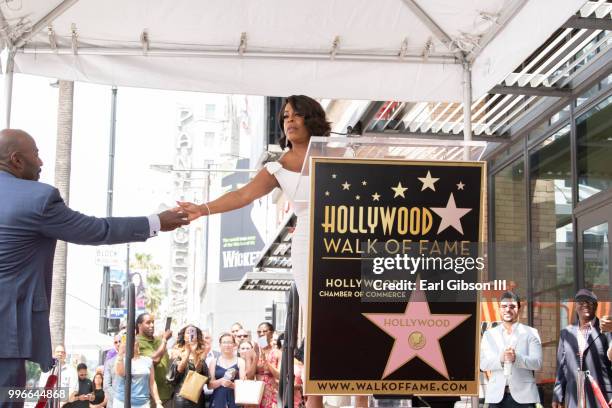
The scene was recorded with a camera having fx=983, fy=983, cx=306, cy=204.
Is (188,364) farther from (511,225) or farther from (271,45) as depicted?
(271,45)

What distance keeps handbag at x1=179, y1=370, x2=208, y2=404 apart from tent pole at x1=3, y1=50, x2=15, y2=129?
5.06 meters

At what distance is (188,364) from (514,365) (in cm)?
530

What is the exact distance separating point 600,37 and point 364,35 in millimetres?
3385

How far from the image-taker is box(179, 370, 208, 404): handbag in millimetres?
11969

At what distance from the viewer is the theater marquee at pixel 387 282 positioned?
15.3ft

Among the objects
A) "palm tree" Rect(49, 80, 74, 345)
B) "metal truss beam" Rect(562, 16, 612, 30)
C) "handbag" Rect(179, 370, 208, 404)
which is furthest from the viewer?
"palm tree" Rect(49, 80, 74, 345)

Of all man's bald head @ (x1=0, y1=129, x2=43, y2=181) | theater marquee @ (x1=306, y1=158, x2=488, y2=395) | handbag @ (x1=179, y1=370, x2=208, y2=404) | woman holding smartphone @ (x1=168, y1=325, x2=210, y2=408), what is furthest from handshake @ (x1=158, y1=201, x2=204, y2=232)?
woman holding smartphone @ (x1=168, y1=325, x2=210, y2=408)

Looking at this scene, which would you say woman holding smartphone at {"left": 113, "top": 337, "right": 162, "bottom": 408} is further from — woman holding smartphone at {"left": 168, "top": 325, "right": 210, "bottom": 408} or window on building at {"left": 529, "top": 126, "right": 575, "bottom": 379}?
window on building at {"left": 529, "top": 126, "right": 575, "bottom": 379}

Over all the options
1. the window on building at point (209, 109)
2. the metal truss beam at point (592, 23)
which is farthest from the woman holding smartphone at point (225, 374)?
the window on building at point (209, 109)

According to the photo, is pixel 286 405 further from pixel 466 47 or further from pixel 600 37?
pixel 600 37

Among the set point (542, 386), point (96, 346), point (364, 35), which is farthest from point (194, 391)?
point (96, 346)

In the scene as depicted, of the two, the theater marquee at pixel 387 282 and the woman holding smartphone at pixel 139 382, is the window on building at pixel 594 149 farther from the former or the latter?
the theater marquee at pixel 387 282

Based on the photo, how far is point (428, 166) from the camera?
4762 millimetres

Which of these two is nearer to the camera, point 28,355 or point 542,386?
point 28,355
